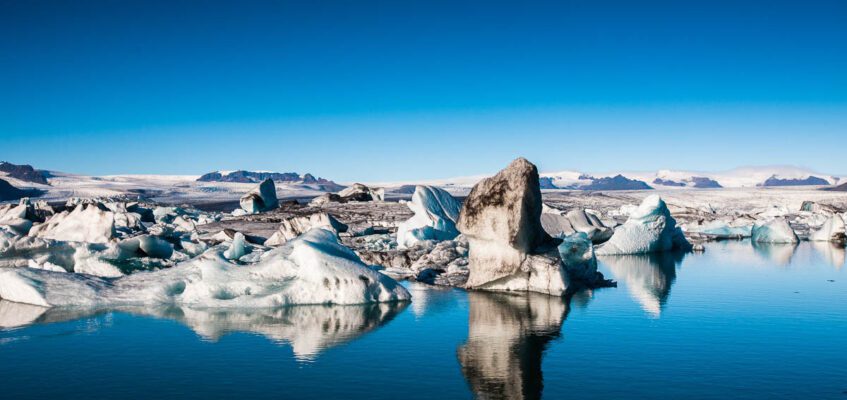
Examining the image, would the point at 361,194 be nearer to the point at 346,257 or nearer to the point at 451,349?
the point at 346,257

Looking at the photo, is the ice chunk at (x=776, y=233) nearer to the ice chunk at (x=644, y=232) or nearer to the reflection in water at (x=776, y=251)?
the reflection in water at (x=776, y=251)

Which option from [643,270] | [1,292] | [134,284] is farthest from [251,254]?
[643,270]

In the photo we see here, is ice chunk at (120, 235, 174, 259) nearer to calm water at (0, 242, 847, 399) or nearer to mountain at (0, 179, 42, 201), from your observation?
calm water at (0, 242, 847, 399)

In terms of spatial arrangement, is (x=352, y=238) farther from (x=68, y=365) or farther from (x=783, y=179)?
(x=783, y=179)

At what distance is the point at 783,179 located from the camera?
18800 centimetres

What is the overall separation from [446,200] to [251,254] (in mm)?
8365

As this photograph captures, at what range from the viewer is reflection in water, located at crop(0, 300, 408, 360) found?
9.09 m

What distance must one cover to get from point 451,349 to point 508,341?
0.89 meters

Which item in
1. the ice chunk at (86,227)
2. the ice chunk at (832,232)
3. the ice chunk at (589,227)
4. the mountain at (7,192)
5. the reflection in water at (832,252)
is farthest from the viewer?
the mountain at (7,192)

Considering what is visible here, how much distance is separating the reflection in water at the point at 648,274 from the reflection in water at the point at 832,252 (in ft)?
12.9

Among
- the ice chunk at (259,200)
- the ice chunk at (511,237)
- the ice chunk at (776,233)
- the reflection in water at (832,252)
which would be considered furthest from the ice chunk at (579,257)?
the ice chunk at (259,200)

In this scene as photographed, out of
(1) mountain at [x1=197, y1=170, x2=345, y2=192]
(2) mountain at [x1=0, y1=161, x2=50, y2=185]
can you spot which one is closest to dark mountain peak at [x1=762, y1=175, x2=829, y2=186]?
(1) mountain at [x1=197, y1=170, x2=345, y2=192]

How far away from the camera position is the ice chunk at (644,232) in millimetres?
21844

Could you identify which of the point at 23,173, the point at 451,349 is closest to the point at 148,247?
the point at 451,349
